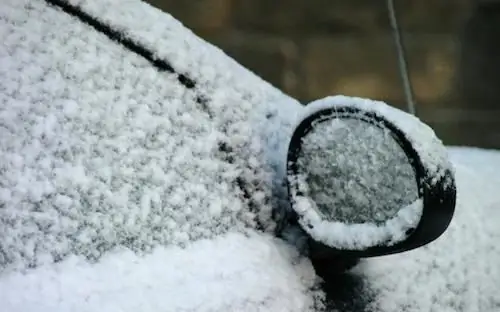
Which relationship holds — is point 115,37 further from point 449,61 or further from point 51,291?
point 449,61

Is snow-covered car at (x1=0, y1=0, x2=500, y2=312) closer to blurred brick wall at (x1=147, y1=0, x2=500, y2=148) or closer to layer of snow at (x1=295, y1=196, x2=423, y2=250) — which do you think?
layer of snow at (x1=295, y1=196, x2=423, y2=250)

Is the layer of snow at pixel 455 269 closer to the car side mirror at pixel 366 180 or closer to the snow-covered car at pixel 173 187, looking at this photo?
the snow-covered car at pixel 173 187

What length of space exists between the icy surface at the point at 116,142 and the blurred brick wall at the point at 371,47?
10.7ft

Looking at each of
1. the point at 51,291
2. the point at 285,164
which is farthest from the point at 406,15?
the point at 51,291

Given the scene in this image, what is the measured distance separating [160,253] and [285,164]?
0.71 feet

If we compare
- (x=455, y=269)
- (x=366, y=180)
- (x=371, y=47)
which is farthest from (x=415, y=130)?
(x=371, y=47)

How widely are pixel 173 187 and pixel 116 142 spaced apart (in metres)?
0.09

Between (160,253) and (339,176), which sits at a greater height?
(339,176)

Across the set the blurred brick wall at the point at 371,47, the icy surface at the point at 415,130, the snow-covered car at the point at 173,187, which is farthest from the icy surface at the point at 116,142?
the blurred brick wall at the point at 371,47

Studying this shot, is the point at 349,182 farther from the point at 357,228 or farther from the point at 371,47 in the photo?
the point at 371,47

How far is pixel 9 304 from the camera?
0.72m

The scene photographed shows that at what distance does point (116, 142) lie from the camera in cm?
88

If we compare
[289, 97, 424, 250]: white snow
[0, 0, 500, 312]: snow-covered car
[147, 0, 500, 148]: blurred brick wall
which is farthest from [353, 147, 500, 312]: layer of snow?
[147, 0, 500, 148]: blurred brick wall

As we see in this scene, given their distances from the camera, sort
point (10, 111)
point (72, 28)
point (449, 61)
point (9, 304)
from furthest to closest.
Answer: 1. point (449, 61)
2. point (72, 28)
3. point (10, 111)
4. point (9, 304)
